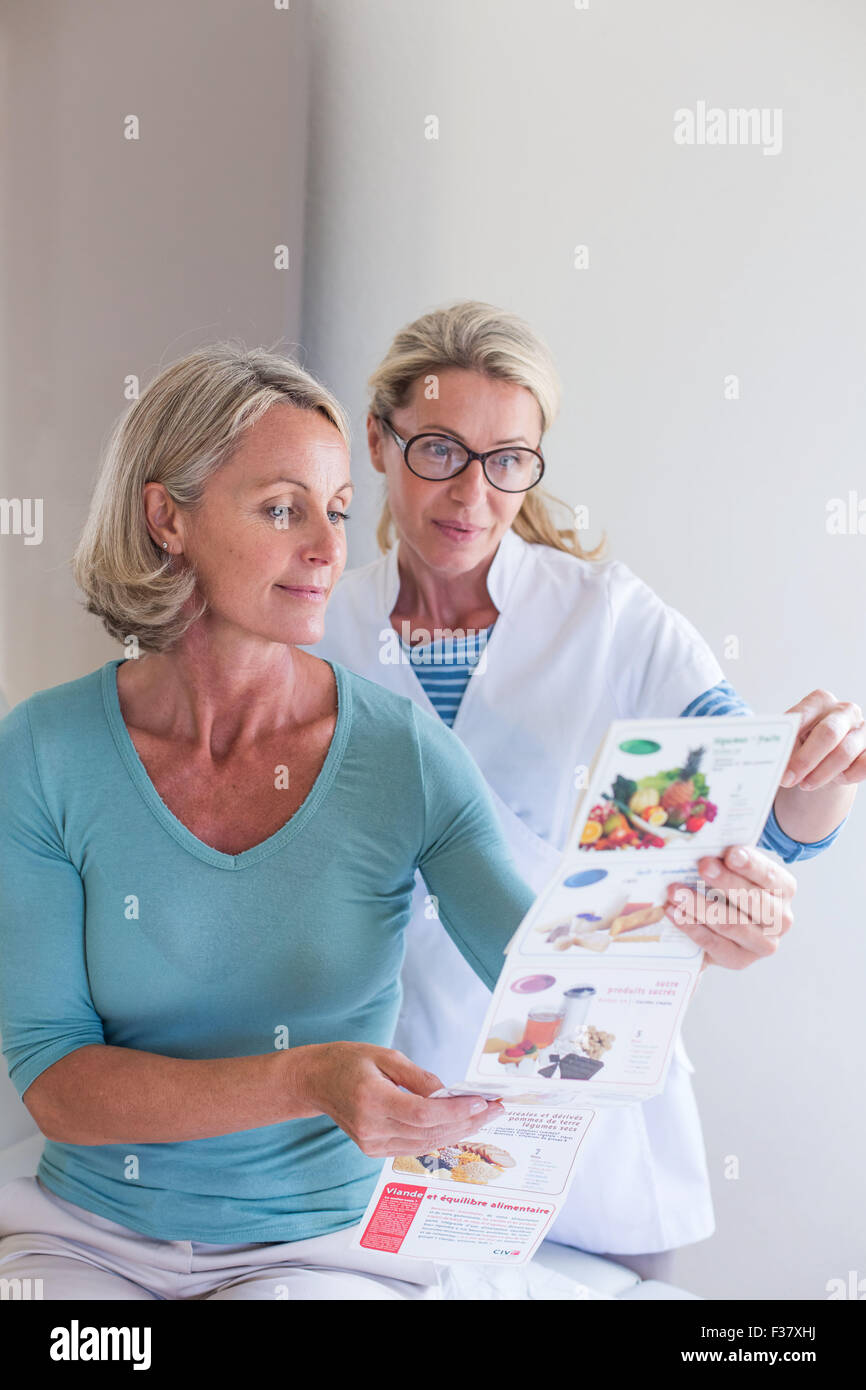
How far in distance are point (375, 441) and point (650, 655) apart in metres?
0.38

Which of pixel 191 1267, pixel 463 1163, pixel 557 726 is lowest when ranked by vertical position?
pixel 191 1267

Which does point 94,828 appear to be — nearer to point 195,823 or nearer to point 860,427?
point 195,823

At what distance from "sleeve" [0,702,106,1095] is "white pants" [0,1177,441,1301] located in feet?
0.49

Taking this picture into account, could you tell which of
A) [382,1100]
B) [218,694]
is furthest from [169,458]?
[382,1100]

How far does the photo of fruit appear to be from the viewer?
0.85 metres

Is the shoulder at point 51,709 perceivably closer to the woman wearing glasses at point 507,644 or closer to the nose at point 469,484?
the woman wearing glasses at point 507,644

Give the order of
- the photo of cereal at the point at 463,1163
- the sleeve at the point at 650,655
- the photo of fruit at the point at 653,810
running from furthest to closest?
1. the sleeve at the point at 650,655
2. the photo of cereal at the point at 463,1163
3. the photo of fruit at the point at 653,810

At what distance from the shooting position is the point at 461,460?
1.23 meters

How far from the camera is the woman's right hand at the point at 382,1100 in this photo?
36.3 inches

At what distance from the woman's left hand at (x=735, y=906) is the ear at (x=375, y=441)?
24.1 inches

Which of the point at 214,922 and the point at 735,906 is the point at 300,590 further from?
the point at 735,906

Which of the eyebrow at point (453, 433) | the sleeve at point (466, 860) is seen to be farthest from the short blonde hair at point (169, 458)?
the sleeve at point (466, 860)

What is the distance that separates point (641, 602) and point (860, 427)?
1.15 ft

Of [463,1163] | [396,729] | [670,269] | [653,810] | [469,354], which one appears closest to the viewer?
[653,810]
